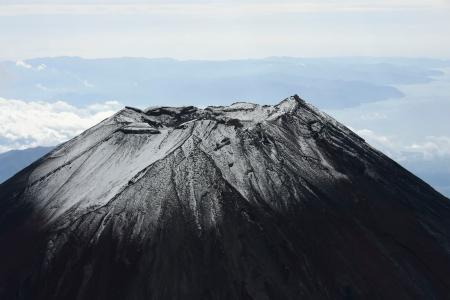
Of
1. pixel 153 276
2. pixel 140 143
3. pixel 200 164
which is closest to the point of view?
pixel 153 276

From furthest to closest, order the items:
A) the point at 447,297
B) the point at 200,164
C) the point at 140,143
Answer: the point at 140,143 → the point at 200,164 → the point at 447,297

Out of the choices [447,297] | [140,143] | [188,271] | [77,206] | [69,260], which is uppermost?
[140,143]

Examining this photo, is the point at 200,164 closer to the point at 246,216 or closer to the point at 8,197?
the point at 246,216

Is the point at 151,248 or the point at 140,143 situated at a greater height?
the point at 140,143

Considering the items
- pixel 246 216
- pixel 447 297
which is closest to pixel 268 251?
pixel 246 216

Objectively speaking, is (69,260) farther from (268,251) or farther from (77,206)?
(268,251)

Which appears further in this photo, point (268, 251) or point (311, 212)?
point (311, 212)

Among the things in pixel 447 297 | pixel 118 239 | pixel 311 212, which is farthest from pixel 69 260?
pixel 447 297
